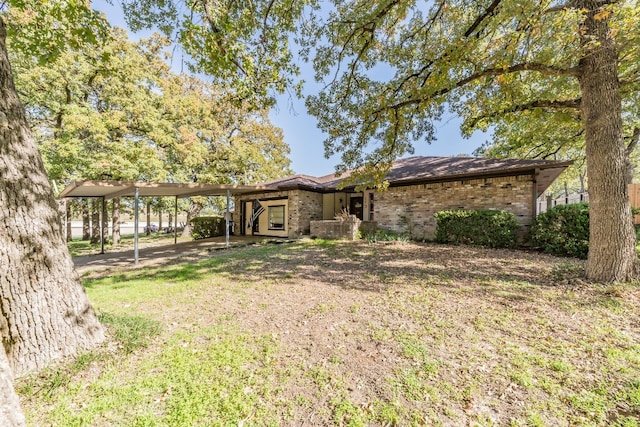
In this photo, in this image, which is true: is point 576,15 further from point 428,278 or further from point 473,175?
point 473,175

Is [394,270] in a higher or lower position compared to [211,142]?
lower

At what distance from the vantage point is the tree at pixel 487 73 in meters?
4.56

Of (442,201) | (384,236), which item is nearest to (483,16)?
(442,201)

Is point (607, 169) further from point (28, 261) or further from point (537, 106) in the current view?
point (28, 261)

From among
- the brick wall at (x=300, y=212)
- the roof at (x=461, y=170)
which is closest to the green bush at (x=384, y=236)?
the roof at (x=461, y=170)

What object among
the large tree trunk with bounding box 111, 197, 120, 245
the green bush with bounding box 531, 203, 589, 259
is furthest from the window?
the green bush with bounding box 531, 203, 589, 259

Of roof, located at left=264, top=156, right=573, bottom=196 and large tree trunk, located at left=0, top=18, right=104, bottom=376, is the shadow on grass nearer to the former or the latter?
roof, located at left=264, top=156, right=573, bottom=196

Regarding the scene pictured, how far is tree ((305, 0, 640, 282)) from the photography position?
456 cm

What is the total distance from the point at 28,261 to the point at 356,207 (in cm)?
1367

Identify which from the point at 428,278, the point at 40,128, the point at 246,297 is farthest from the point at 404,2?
the point at 40,128

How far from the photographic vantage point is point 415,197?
11.7 metres

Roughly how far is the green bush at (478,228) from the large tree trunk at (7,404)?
10686 millimetres

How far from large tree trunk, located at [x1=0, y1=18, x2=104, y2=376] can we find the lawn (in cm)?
30

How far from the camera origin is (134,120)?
12664 millimetres
